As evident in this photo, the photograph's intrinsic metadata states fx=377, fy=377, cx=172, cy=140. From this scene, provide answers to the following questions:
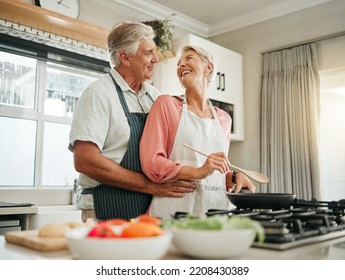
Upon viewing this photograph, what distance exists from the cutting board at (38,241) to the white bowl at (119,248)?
142mm

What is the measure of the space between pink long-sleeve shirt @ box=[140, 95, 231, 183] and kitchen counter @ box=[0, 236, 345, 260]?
547 mm

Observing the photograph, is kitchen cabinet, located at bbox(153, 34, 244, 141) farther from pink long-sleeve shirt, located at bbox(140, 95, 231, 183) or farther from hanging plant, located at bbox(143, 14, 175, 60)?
pink long-sleeve shirt, located at bbox(140, 95, 231, 183)

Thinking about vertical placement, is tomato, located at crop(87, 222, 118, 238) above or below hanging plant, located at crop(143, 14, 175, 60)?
below

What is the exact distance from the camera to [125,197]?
133 centimetres

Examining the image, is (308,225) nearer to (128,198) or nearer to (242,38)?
(128,198)

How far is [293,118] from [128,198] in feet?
7.20

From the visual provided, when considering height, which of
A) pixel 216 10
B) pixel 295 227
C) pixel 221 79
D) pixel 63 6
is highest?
pixel 216 10

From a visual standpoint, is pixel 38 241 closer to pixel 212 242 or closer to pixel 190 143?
pixel 212 242

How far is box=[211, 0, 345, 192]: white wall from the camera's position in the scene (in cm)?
304

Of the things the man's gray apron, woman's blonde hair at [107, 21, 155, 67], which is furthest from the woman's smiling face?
the man's gray apron

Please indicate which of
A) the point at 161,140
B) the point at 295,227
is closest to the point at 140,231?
the point at 295,227

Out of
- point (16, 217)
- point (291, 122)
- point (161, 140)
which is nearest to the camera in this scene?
point (161, 140)

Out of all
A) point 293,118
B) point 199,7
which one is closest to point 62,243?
point 293,118

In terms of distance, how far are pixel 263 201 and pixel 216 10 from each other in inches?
109
